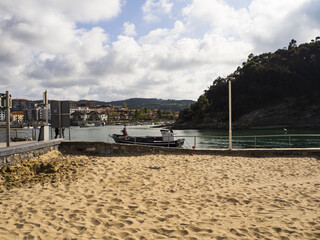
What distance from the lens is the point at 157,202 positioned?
16.9 ft

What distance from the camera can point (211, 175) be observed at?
7750mm

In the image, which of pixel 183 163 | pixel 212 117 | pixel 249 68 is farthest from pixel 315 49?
pixel 183 163

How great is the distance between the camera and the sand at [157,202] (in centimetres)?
379

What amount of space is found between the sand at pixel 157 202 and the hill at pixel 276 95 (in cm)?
7384

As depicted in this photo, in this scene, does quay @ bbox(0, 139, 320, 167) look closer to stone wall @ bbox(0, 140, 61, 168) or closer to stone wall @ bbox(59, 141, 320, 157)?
stone wall @ bbox(59, 141, 320, 157)

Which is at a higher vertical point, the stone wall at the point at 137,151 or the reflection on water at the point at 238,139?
the stone wall at the point at 137,151

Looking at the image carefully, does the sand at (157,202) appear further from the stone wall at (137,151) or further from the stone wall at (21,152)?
the stone wall at (137,151)

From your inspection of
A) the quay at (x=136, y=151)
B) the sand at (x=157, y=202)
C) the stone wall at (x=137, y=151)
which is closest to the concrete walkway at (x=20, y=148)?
the sand at (x=157, y=202)

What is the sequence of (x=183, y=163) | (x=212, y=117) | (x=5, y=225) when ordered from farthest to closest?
(x=212, y=117) < (x=183, y=163) < (x=5, y=225)

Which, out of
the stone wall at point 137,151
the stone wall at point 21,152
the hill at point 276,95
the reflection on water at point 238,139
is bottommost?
the reflection on water at point 238,139

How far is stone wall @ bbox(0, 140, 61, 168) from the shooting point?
7184 mm

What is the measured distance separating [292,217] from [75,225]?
4.10m

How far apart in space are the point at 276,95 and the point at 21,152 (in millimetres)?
87356

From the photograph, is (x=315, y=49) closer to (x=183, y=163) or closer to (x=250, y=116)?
(x=250, y=116)
